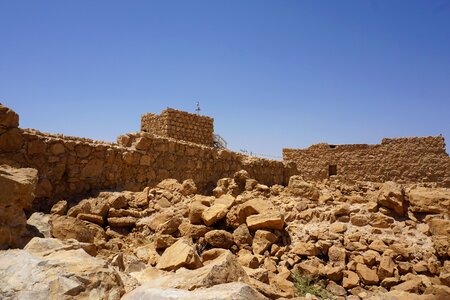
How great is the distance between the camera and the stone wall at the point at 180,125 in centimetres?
1407

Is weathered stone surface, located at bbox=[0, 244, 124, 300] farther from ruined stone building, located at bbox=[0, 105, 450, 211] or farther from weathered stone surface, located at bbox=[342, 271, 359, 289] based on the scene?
ruined stone building, located at bbox=[0, 105, 450, 211]

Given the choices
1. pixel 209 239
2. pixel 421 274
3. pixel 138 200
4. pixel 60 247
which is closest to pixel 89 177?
pixel 138 200

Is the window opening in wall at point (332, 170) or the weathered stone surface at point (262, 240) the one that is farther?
the window opening in wall at point (332, 170)

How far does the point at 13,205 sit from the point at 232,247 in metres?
2.80

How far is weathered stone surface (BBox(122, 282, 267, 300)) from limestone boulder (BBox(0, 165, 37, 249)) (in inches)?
69.6

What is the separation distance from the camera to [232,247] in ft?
16.6

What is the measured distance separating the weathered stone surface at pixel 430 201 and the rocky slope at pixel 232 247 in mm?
16

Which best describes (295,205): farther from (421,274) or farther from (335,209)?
(421,274)

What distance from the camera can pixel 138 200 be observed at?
6441mm

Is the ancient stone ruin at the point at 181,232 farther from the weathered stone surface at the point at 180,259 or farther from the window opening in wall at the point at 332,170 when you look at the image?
the window opening in wall at the point at 332,170

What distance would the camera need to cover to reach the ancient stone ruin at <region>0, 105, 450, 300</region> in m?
2.62

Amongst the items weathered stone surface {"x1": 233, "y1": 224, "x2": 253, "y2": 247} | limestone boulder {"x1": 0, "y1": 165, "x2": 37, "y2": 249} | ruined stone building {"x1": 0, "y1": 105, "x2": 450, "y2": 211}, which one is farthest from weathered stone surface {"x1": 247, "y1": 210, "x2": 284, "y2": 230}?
ruined stone building {"x1": 0, "y1": 105, "x2": 450, "y2": 211}

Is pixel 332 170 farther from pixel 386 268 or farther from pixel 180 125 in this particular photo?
pixel 386 268

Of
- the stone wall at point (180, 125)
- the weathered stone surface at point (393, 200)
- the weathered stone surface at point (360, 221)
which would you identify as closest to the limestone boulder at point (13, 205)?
the weathered stone surface at point (360, 221)
